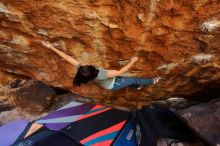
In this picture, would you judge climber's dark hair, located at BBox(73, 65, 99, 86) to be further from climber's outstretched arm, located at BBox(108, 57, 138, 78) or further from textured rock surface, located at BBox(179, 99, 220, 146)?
textured rock surface, located at BBox(179, 99, 220, 146)

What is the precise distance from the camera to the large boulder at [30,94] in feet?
20.7

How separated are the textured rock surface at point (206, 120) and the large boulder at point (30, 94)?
8.99 feet

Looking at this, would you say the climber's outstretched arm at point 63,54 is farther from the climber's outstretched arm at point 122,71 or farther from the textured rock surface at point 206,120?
the textured rock surface at point 206,120

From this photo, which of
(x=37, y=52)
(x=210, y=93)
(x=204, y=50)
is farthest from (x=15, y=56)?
(x=210, y=93)

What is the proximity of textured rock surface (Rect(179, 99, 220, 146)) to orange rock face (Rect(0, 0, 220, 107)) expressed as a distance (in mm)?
876

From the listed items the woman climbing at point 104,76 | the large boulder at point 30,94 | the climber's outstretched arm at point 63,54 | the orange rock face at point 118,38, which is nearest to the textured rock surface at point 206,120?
the orange rock face at point 118,38

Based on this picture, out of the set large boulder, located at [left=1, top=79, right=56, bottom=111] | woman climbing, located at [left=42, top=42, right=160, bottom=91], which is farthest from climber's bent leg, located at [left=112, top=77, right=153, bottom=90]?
large boulder, located at [left=1, top=79, right=56, bottom=111]

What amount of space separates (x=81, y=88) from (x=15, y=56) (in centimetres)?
150

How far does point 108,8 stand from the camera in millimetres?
4984

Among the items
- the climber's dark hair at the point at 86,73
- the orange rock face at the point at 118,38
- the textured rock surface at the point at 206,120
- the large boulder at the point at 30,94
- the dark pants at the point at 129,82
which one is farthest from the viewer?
the large boulder at the point at 30,94

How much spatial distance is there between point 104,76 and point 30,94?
5.84ft

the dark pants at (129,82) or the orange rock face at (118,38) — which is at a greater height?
the orange rock face at (118,38)

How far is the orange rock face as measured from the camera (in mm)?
4977

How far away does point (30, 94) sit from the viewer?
20.9 ft
